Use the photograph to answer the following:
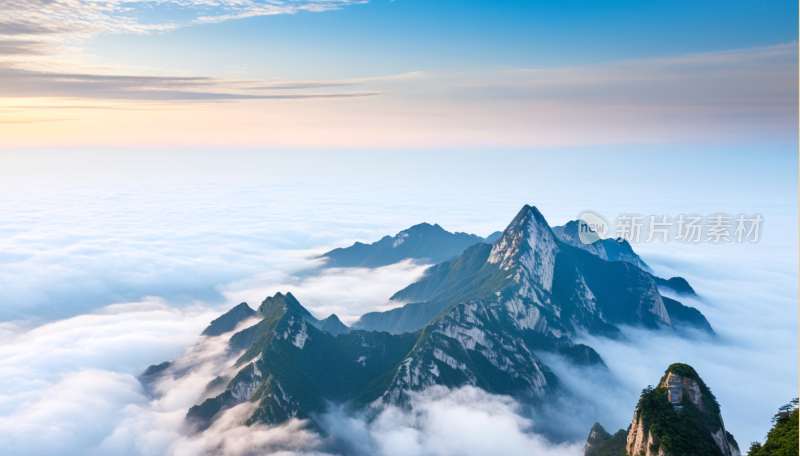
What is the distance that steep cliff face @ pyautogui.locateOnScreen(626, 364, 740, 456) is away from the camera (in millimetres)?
70812

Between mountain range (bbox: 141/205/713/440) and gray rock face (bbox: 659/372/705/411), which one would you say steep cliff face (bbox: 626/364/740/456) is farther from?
mountain range (bbox: 141/205/713/440)

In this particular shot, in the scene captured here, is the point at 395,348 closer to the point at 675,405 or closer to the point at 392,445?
the point at 392,445

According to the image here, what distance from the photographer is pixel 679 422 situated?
74.4 meters

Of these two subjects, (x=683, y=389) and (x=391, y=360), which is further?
(x=391, y=360)

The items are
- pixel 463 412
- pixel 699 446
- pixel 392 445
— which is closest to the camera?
pixel 699 446

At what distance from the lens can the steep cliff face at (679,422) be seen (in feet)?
232

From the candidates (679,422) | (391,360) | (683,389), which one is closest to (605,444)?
(683,389)

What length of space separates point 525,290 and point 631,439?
361 ft

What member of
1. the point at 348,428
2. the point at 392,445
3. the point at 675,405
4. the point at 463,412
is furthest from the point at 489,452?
the point at 675,405

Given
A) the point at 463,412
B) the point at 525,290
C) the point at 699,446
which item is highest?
the point at 525,290

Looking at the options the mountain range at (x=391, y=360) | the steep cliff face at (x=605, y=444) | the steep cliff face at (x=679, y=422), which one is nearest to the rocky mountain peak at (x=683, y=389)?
the steep cliff face at (x=679, y=422)

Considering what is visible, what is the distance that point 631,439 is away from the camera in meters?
82.9

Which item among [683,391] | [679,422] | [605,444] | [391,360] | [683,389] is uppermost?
[683,389]

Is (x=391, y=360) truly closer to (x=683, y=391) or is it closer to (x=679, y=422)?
(x=683, y=391)
